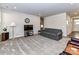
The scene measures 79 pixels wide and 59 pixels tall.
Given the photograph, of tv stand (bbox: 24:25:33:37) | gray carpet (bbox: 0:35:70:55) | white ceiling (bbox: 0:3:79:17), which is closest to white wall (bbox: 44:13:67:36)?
white ceiling (bbox: 0:3:79:17)

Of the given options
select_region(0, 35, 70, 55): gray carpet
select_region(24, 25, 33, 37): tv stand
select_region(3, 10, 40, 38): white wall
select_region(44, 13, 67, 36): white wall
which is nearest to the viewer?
select_region(0, 35, 70, 55): gray carpet

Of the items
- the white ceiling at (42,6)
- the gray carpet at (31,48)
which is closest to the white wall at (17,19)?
the white ceiling at (42,6)

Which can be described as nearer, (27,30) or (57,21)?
(27,30)

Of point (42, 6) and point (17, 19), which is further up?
point (42, 6)

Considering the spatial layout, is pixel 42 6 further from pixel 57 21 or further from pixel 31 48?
pixel 57 21

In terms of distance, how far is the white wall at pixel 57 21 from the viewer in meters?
9.56

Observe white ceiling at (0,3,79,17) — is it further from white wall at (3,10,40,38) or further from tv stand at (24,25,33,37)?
tv stand at (24,25,33,37)

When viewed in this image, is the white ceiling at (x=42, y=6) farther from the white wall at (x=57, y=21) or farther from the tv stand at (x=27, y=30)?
the tv stand at (x=27, y=30)

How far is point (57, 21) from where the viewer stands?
34.6 feet

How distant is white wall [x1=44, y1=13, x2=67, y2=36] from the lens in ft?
31.4

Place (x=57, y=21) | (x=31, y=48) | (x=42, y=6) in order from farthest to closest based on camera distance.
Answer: (x=57, y=21)
(x=42, y=6)
(x=31, y=48)

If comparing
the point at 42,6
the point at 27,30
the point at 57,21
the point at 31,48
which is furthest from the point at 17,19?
the point at 31,48

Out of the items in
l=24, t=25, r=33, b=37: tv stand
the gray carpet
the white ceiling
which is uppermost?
the white ceiling
